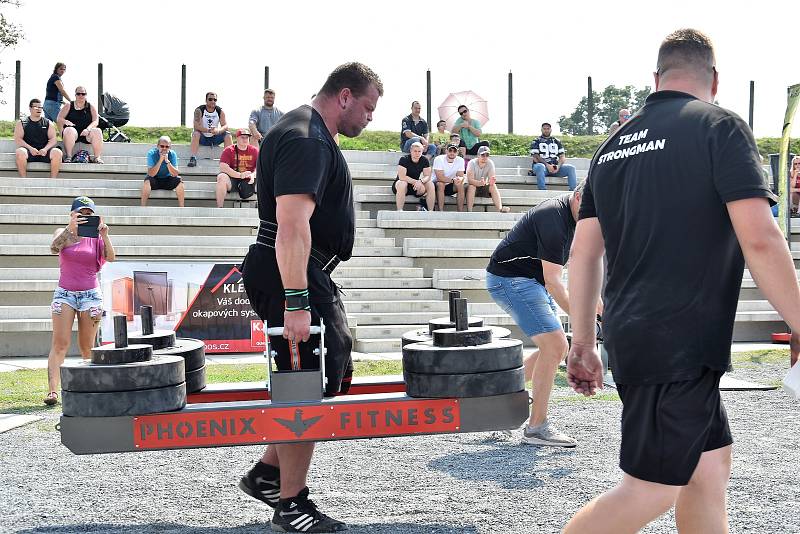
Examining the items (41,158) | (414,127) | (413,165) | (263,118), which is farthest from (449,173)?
(41,158)

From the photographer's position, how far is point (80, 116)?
57.1 feet

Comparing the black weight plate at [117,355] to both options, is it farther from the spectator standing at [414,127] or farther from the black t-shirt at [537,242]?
the spectator standing at [414,127]

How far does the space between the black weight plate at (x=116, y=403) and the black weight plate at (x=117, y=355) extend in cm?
15

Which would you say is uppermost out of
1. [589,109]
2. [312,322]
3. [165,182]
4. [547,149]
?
[589,109]

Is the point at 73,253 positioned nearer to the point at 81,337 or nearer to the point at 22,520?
the point at 81,337

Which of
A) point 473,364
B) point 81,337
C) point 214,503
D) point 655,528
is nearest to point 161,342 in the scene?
point 214,503

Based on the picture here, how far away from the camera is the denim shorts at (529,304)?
237 inches

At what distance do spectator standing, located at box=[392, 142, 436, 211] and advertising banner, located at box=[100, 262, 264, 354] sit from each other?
16.3ft

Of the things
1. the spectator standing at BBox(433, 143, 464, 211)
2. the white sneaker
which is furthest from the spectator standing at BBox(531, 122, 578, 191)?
the white sneaker

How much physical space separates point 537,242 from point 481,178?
36.5 feet

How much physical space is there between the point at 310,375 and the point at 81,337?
4.78 meters

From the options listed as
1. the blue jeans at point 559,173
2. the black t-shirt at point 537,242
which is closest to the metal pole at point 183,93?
the blue jeans at point 559,173

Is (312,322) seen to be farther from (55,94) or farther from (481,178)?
(55,94)

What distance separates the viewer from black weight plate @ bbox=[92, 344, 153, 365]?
4.03 meters
